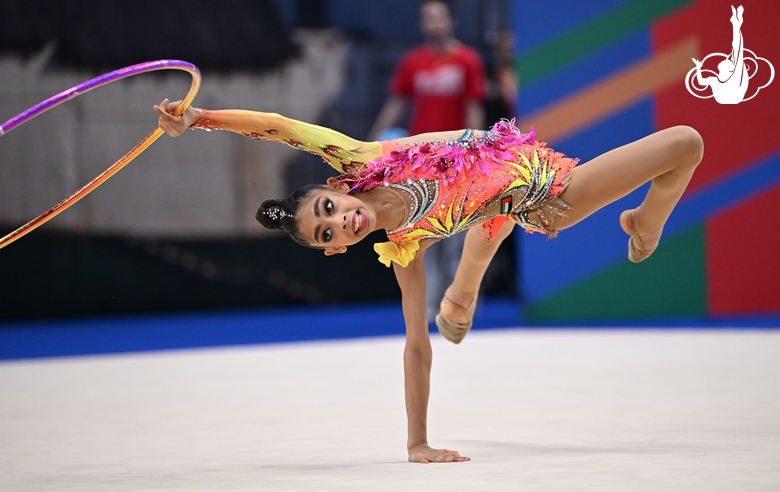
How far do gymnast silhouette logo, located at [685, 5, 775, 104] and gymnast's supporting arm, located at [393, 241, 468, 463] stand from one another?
11.0 feet

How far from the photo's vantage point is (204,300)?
7.57 m

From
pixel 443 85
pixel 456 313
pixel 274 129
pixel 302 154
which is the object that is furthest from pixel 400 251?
pixel 302 154

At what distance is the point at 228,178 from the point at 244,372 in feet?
10.9

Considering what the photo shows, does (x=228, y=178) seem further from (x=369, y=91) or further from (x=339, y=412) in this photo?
(x=339, y=412)

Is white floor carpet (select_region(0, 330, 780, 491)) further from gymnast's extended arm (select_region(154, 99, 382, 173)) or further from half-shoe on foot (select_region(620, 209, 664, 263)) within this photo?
gymnast's extended arm (select_region(154, 99, 382, 173))

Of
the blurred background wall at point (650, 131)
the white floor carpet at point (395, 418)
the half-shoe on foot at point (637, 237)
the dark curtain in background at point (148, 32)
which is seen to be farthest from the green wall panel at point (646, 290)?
the dark curtain in background at point (148, 32)

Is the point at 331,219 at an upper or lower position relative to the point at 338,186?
lower

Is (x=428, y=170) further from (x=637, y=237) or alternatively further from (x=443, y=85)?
(x=443, y=85)

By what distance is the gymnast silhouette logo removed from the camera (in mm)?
5422

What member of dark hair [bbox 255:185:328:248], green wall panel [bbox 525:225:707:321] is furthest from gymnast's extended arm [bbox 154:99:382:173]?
green wall panel [bbox 525:225:707:321]

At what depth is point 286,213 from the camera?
2609 millimetres

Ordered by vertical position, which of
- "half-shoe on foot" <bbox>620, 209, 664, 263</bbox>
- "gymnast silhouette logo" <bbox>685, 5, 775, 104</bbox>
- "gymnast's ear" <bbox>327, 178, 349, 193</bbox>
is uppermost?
"gymnast silhouette logo" <bbox>685, 5, 775, 104</bbox>

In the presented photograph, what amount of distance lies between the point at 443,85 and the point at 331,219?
12.3 feet

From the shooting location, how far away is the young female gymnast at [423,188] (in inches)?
103
